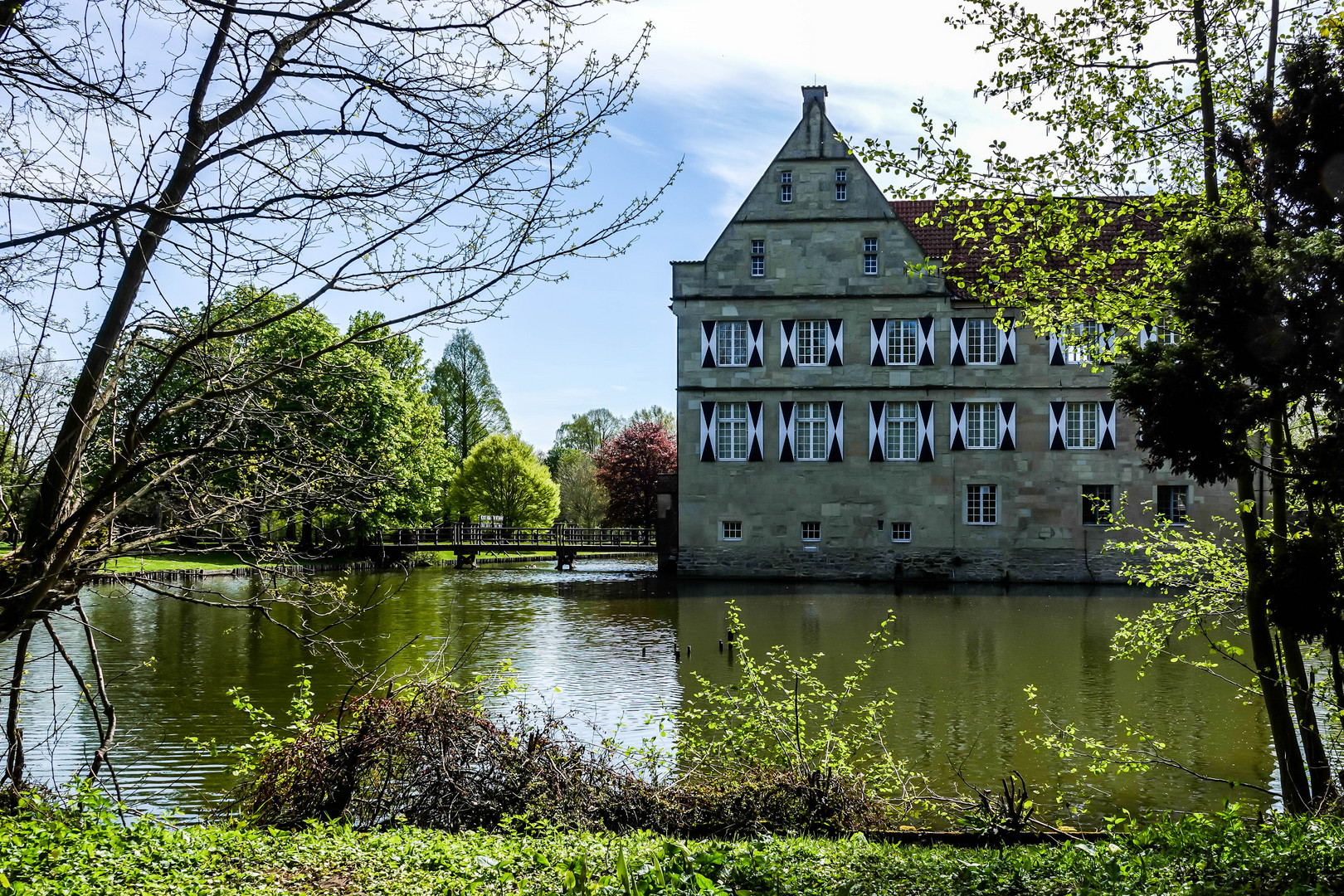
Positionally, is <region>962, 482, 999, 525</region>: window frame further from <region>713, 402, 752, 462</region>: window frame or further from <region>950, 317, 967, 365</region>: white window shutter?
<region>713, 402, 752, 462</region>: window frame

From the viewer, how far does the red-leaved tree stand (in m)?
42.9

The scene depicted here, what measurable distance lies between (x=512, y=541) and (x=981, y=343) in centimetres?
1674

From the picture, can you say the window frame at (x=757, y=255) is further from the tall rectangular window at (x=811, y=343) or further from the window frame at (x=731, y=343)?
the tall rectangular window at (x=811, y=343)

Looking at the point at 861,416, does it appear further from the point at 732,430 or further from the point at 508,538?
the point at 508,538

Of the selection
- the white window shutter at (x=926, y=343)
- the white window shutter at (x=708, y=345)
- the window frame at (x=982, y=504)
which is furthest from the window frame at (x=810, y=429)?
the window frame at (x=982, y=504)

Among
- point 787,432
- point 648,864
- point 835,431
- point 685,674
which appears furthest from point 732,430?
point 648,864

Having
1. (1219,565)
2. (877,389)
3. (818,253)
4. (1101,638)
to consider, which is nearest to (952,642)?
(1101,638)

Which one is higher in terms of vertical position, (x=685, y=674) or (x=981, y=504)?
(x=981, y=504)

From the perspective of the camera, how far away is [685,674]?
12594mm

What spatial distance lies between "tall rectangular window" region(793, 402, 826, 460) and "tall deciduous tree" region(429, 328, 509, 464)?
2432 centimetres

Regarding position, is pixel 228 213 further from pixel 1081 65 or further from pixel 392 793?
pixel 1081 65

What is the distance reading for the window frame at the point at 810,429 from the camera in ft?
91.1

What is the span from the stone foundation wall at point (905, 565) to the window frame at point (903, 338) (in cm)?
504

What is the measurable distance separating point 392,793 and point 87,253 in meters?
3.93
